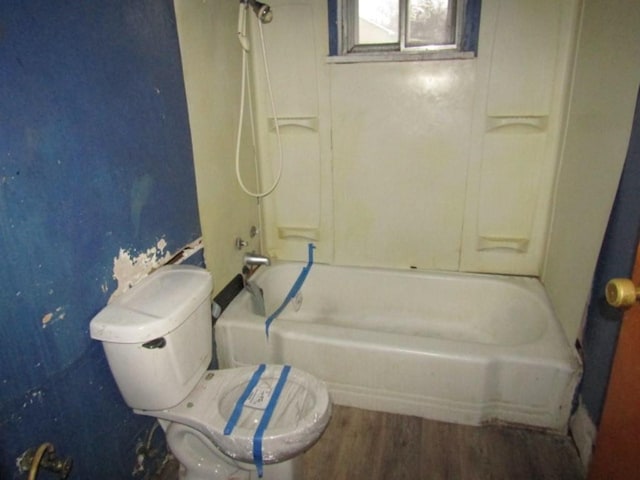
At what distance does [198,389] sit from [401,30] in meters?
1.79

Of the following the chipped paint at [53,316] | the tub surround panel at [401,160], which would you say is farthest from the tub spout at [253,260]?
the chipped paint at [53,316]

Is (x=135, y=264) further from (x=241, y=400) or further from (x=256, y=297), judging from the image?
(x=256, y=297)

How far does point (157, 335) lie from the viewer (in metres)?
1.03

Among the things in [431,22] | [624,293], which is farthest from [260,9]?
[624,293]

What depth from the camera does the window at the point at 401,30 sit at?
5.84 ft

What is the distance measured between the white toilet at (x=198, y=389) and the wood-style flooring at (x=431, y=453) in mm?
203

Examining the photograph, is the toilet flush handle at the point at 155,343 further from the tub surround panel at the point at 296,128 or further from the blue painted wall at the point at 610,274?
the blue painted wall at the point at 610,274

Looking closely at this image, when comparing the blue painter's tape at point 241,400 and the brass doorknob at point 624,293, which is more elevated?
the brass doorknob at point 624,293

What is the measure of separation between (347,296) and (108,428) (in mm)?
1327

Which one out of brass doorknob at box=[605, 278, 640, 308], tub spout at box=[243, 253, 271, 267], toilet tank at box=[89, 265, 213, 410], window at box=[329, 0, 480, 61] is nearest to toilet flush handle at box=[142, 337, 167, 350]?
toilet tank at box=[89, 265, 213, 410]

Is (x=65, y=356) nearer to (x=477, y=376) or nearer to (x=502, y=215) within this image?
(x=477, y=376)

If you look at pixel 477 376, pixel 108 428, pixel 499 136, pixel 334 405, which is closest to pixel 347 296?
pixel 334 405

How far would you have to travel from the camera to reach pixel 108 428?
1146 millimetres

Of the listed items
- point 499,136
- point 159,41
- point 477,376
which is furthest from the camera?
point 499,136
